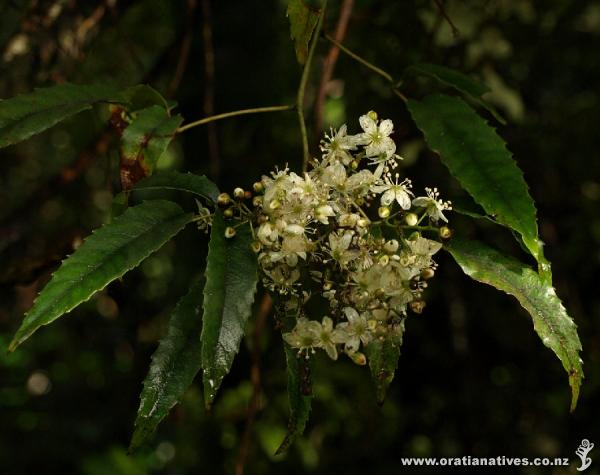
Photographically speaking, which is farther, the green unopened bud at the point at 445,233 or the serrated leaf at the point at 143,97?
the serrated leaf at the point at 143,97

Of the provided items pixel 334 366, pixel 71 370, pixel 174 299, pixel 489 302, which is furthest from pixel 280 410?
pixel 71 370

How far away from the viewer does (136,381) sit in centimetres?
322

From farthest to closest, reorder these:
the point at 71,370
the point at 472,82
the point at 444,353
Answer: the point at 71,370
the point at 444,353
the point at 472,82

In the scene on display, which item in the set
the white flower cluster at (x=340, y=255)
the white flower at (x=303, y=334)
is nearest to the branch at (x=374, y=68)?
the white flower cluster at (x=340, y=255)

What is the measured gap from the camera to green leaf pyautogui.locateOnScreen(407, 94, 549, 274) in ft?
3.48

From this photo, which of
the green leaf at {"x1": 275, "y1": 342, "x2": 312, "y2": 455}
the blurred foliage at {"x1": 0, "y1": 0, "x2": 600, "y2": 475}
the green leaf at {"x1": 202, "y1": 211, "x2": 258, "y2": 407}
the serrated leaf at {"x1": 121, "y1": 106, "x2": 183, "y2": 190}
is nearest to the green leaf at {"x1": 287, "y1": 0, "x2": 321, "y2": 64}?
the serrated leaf at {"x1": 121, "y1": 106, "x2": 183, "y2": 190}

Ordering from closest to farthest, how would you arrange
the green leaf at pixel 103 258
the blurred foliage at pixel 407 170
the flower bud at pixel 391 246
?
the green leaf at pixel 103 258 < the flower bud at pixel 391 246 < the blurred foliage at pixel 407 170

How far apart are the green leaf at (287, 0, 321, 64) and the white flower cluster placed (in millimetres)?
212

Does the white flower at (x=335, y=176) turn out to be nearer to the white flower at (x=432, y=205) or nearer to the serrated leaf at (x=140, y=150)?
the white flower at (x=432, y=205)

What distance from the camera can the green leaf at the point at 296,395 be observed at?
107cm

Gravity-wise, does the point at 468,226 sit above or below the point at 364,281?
below

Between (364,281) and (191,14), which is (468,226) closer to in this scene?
(191,14)

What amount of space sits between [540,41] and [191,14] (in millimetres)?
1355

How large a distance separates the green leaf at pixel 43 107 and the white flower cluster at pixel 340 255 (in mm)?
347
